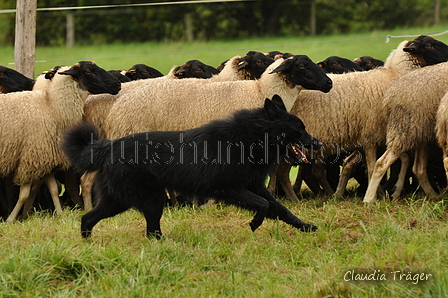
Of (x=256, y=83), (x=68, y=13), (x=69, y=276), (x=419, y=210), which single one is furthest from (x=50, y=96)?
(x=68, y=13)

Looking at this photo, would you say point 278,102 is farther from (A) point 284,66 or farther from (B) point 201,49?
(B) point 201,49

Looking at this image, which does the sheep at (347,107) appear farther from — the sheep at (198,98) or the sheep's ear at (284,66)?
the sheep's ear at (284,66)

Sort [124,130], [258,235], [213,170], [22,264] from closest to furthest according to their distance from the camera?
1. [22,264]
2. [213,170]
3. [258,235]
4. [124,130]

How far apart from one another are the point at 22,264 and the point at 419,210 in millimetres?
3431

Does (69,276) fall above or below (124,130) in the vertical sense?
below

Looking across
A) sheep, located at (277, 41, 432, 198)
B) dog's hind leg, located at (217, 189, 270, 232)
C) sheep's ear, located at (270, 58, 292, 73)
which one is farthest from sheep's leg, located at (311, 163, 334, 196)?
dog's hind leg, located at (217, 189, 270, 232)

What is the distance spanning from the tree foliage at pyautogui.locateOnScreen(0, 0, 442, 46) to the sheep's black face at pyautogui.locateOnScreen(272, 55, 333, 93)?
59.4ft

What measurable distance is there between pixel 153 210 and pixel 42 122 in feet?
8.19

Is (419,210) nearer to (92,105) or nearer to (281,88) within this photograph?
(281,88)

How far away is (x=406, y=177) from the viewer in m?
7.41

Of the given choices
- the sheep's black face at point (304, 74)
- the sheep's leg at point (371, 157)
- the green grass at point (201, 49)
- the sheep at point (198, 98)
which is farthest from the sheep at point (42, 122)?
the green grass at point (201, 49)

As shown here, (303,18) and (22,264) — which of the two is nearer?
(22,264)

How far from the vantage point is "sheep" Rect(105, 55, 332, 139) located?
6914mm

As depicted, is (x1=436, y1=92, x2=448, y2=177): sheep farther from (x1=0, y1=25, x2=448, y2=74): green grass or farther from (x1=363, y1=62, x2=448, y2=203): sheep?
(x1=0, y1=25, x2=448, y2=74): green grass
